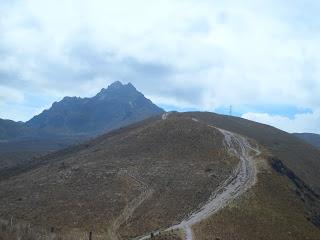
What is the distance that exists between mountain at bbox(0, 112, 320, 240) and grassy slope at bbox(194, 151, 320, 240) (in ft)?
0.54

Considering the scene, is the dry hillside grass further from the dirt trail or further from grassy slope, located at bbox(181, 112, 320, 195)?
grassy slope, located at bbox(181, 112, 320, 195)

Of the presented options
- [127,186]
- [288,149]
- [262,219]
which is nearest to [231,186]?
[262,219]

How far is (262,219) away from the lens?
247ft

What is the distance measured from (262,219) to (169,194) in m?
18.6

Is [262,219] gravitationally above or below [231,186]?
below

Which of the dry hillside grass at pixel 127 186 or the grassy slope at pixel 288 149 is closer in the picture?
the dry hillside grass at pixel 127 186

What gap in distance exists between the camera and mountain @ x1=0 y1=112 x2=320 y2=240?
71.5 m

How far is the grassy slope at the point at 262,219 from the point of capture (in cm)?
6856

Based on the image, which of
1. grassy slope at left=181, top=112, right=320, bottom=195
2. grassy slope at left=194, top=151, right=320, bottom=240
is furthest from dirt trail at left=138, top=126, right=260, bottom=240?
grassy slope at left=181, top=112, right=320, bottom=195

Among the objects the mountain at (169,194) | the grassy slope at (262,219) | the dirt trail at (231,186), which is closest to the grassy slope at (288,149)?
the mountain at (169,194)

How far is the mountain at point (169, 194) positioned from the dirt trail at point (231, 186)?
0.17 metres

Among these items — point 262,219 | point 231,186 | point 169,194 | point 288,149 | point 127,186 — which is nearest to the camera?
point 262,219

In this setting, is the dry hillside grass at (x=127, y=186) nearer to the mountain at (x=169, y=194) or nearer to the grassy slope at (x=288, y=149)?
the mountain at (x=169, y=194)

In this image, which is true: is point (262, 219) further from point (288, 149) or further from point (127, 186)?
point (288, 149)
